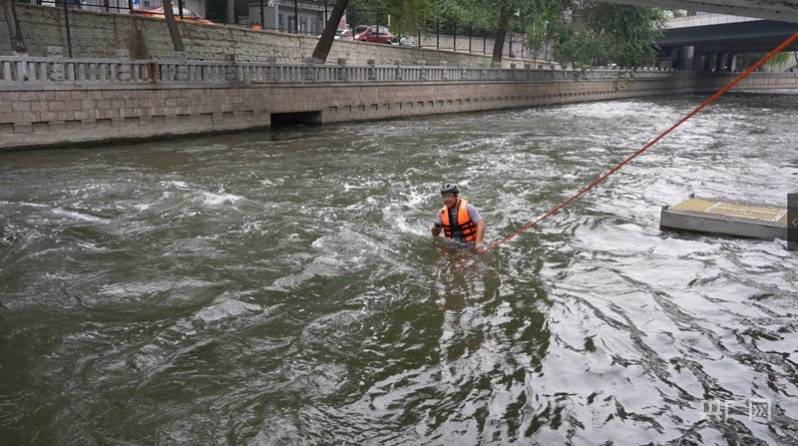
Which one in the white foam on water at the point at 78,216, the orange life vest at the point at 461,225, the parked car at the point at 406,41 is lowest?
the white foam on water at the point at 78,216

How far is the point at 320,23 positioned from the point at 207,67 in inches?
1133

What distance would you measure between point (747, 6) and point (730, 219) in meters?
4.38

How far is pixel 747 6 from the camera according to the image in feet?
27.4

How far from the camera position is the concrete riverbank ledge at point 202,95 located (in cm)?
1922

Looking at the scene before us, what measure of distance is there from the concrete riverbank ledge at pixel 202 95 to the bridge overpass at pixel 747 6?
1614 centimetres

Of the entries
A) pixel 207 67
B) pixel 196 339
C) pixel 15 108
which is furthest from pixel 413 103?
pixel 196 339

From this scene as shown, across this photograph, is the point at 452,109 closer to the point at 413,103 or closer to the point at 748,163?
the point at 413,103

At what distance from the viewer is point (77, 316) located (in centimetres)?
789

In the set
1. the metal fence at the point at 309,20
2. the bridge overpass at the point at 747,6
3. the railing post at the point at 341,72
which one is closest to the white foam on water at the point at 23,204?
the bridge overpass at the point at 747,6

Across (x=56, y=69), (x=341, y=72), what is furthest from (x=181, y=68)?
(x=341, y=72)

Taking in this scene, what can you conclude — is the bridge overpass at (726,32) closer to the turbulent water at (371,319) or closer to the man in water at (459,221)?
the turbulent water at (371,319)

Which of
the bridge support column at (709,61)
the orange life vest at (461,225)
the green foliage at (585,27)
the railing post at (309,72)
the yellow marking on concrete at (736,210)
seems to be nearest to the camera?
the orange life vest at (461,225)

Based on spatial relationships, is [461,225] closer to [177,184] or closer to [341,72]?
[177,184]

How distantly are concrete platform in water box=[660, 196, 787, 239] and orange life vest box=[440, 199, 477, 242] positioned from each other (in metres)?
4.12
